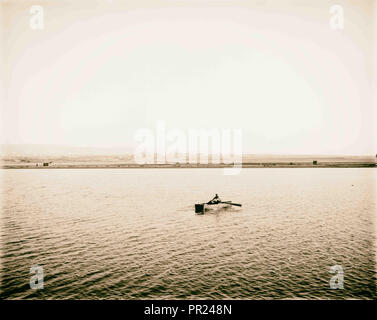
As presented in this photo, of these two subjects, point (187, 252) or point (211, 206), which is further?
point (211, 206)

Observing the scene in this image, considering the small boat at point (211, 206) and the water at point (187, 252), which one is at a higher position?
the small boat at point (211, 206)

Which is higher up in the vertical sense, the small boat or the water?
the small boat

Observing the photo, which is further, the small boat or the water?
the small boat

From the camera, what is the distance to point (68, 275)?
18391 millimetres

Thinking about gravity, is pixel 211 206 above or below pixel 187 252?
above

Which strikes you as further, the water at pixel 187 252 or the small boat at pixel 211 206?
the small boat at pixel 211 206

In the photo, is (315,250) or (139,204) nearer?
(315,250)

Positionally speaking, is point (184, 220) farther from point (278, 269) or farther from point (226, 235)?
point (278, 269)

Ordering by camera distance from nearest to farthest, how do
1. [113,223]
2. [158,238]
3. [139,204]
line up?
[158,238] → [113,223] → [139,204]
